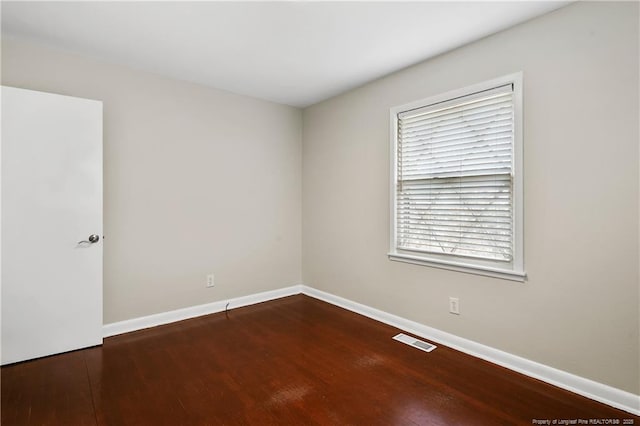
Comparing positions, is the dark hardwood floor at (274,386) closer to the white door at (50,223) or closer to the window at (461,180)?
the white door at (50,223)

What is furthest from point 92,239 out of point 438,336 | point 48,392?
point 438,336

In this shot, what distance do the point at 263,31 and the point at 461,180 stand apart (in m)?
1.94

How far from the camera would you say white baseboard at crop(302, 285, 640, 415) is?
6.21 feet

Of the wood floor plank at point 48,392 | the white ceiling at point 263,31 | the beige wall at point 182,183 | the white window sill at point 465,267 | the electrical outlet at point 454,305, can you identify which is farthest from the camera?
the beige wall at point 182,183

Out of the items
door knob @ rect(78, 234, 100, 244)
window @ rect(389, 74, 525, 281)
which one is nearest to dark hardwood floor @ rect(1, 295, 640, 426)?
window @ rect(389, 74, 525, 281)

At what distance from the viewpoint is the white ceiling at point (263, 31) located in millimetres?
2113

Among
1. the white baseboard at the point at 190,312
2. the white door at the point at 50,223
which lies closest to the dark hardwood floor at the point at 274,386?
the white baseboard at the point at 190,312

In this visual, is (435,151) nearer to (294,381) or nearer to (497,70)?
(497,70)

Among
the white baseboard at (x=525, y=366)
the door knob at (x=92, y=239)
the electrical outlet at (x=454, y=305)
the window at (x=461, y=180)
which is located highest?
the window at (x=461, y=180)

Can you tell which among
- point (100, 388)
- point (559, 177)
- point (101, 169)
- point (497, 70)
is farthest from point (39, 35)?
point (559, 177)

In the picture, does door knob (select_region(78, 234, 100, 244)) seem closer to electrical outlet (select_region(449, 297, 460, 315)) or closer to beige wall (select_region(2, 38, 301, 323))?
beige wall (select_region(2, 38, 301, 323))

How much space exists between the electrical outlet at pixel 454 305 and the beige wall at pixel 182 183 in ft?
7.13

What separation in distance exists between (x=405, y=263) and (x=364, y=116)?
1.61 meters

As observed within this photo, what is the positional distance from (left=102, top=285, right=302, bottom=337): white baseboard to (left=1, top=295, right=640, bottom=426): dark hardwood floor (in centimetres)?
12
